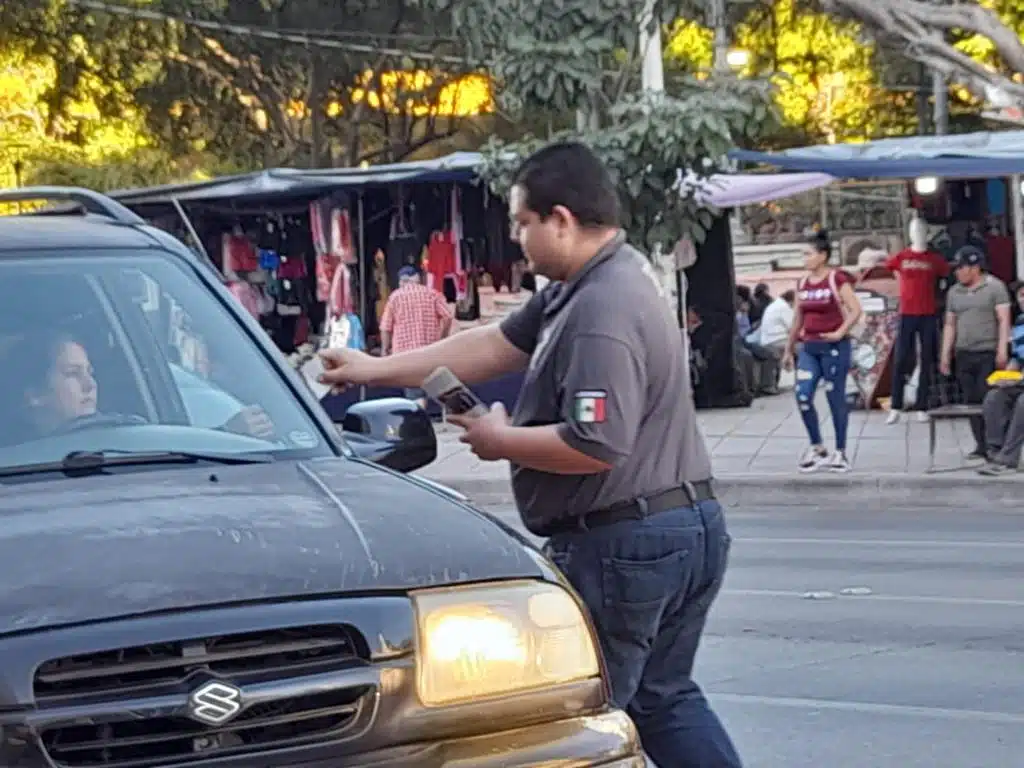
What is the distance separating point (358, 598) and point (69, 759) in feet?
1.81

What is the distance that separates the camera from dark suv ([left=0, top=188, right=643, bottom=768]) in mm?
3133

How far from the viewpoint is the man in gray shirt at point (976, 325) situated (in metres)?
16.0

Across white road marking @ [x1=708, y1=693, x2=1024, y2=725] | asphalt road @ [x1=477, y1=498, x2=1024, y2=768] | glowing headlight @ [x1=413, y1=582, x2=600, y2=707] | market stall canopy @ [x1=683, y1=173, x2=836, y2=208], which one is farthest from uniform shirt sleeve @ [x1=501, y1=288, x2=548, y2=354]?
Answer: market stall canopy @ [x1=683, y1=173, x2=836, y2=208]

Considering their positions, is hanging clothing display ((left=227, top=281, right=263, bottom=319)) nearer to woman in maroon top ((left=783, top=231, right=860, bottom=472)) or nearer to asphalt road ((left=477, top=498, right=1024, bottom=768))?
woman in maroon top ((left=783, top=231, right=860, bottom=472))

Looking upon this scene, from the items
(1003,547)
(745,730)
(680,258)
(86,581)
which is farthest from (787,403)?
(86,581)

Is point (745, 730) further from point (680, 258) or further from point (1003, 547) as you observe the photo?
point (680, 258)

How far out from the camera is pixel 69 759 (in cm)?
313

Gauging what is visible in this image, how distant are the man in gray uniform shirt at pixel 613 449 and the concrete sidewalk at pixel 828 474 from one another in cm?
803

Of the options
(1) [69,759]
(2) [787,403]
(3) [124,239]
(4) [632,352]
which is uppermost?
(3) [124,239]

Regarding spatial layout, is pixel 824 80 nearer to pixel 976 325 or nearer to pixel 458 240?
pixel 458 240

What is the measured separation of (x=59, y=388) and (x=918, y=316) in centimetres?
1515

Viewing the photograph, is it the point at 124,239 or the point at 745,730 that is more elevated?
the point at 124,239

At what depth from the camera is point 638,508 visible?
4574 mm

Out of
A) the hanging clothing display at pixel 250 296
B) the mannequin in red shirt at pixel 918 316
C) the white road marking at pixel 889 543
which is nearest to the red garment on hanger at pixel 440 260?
the hanging clothing display at pixel 250 296
